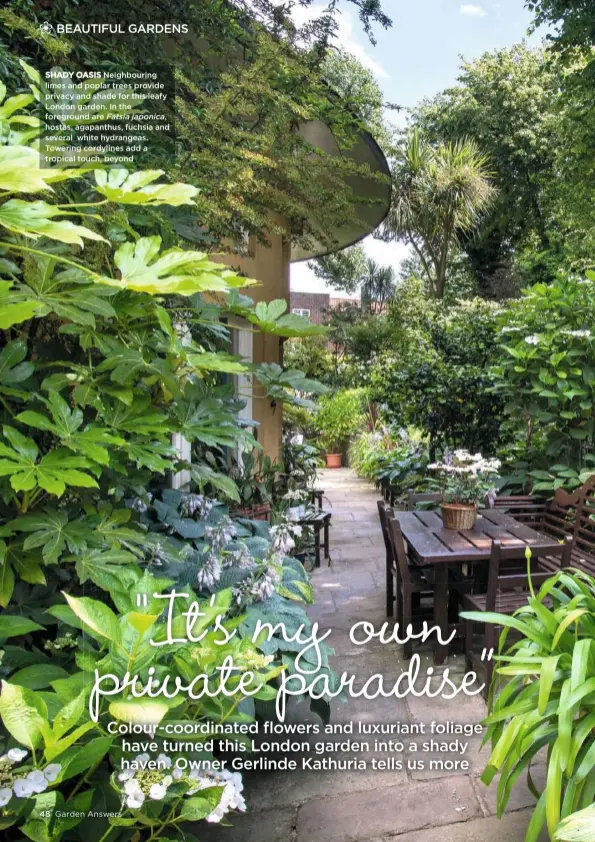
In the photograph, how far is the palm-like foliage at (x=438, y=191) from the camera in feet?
36.6

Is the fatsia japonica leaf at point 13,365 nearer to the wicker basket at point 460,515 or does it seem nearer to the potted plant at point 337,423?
the wicker basket at point 460,515

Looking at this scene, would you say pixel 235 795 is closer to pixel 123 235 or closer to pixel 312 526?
pixel 123 235

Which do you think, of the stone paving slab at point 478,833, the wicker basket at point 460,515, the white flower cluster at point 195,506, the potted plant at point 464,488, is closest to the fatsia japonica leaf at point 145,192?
the white flower cluster at point 195,506

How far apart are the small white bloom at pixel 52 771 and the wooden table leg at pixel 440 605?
7.08 ft

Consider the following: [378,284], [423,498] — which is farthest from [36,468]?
[378,284]

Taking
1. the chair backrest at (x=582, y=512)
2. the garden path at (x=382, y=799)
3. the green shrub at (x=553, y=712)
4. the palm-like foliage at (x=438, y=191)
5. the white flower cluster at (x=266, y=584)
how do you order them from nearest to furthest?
the green shrub at (x=553, y=712)
the garden path at (x=382, y=799)
the white flower cluster at (x=266, y=584)
the chair backrest at (x=582, y=512)
the palm-like foliage at (x=438, y=191)

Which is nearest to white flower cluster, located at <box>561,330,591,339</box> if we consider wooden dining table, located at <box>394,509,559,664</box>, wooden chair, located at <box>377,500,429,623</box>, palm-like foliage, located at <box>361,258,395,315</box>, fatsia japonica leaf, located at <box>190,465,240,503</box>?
wooden dining table, located at <box>394,509,559,664</box>

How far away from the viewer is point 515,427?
473 cm

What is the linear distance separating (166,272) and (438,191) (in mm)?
11932

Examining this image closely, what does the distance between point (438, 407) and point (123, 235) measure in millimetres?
4702

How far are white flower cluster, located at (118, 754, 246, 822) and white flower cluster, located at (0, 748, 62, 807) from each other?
137 millimetres

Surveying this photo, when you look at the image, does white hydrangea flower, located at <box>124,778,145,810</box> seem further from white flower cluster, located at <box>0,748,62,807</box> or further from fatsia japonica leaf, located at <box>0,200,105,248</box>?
fatsia japonica leaf, located at <box>0,200,105,248</box>

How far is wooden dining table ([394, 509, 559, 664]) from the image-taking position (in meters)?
2.61

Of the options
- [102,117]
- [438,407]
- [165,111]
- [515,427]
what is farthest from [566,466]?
[102,117]
